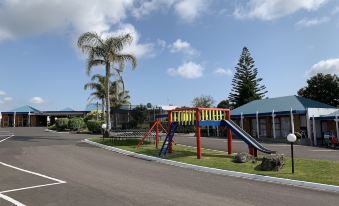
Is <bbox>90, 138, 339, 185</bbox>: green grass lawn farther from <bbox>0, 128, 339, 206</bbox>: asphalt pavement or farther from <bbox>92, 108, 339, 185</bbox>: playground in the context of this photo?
<bbox>0, 128, 339, 206</bbox>: asphalt pavement

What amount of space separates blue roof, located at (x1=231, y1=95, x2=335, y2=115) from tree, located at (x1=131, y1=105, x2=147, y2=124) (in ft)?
44.0

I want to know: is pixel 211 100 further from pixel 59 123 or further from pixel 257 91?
pixel 59 123

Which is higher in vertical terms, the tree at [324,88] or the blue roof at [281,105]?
the tree at [324,88]

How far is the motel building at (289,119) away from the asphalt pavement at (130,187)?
1862 centimetres

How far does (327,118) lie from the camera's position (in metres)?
29.9

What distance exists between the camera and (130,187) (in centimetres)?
1120

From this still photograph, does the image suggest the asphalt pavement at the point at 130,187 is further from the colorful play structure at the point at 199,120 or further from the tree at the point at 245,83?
the tree at the point at 245,83

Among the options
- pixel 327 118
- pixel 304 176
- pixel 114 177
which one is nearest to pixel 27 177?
pixel 114 177

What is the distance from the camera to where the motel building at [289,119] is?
31109mm

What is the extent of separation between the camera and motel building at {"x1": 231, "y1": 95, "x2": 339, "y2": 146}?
1225 inches

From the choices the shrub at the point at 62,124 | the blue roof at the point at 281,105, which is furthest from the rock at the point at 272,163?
the shrub at the point at 62,124

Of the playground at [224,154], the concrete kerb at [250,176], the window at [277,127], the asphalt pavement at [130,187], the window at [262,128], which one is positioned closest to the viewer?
the asphalt pavement at [130,187]

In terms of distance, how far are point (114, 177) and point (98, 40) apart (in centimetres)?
1896

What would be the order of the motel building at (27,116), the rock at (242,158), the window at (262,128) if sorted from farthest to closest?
1. the motel building at (27,116)
2. the window at (262,128)
3. the rock at (242,158)
